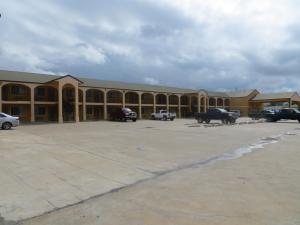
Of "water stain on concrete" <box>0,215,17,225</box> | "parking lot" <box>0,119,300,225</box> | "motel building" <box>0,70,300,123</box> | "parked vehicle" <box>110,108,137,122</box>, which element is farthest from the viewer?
"parked vehicle" <box>110,108,137,122</box>

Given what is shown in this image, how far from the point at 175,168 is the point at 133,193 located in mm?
2912

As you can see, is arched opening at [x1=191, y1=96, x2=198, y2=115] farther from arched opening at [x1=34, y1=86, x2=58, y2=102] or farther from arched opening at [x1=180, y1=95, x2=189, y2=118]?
arched opening at [x1=34, y1=86, x2=58, y2=102]

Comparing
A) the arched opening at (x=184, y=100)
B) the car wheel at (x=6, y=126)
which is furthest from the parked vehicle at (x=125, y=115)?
the arched opening at (x=184, y=100)

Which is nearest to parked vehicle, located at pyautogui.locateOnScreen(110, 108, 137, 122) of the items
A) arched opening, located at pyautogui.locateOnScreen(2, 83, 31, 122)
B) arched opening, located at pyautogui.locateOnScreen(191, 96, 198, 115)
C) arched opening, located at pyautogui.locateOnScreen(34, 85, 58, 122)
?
arched opening, located at pyautogui.locateOnScreen(34, 85, 58, 122)

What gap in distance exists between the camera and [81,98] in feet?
145

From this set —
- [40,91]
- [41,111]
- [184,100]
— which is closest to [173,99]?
[184,100]

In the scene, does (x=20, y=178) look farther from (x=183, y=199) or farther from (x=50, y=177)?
(x=183, y=199)

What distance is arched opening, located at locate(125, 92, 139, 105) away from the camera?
52969 millimetres

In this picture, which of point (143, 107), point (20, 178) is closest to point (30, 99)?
point (143, 107)

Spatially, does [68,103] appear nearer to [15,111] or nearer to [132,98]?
[15,111]

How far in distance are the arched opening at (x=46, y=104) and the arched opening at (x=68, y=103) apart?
45.4 inches

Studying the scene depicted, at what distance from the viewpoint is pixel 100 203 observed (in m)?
5.88

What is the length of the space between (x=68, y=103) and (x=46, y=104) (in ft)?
9.07

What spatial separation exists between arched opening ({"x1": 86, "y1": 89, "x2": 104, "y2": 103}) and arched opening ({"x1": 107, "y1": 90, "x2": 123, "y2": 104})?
6.72 ft
